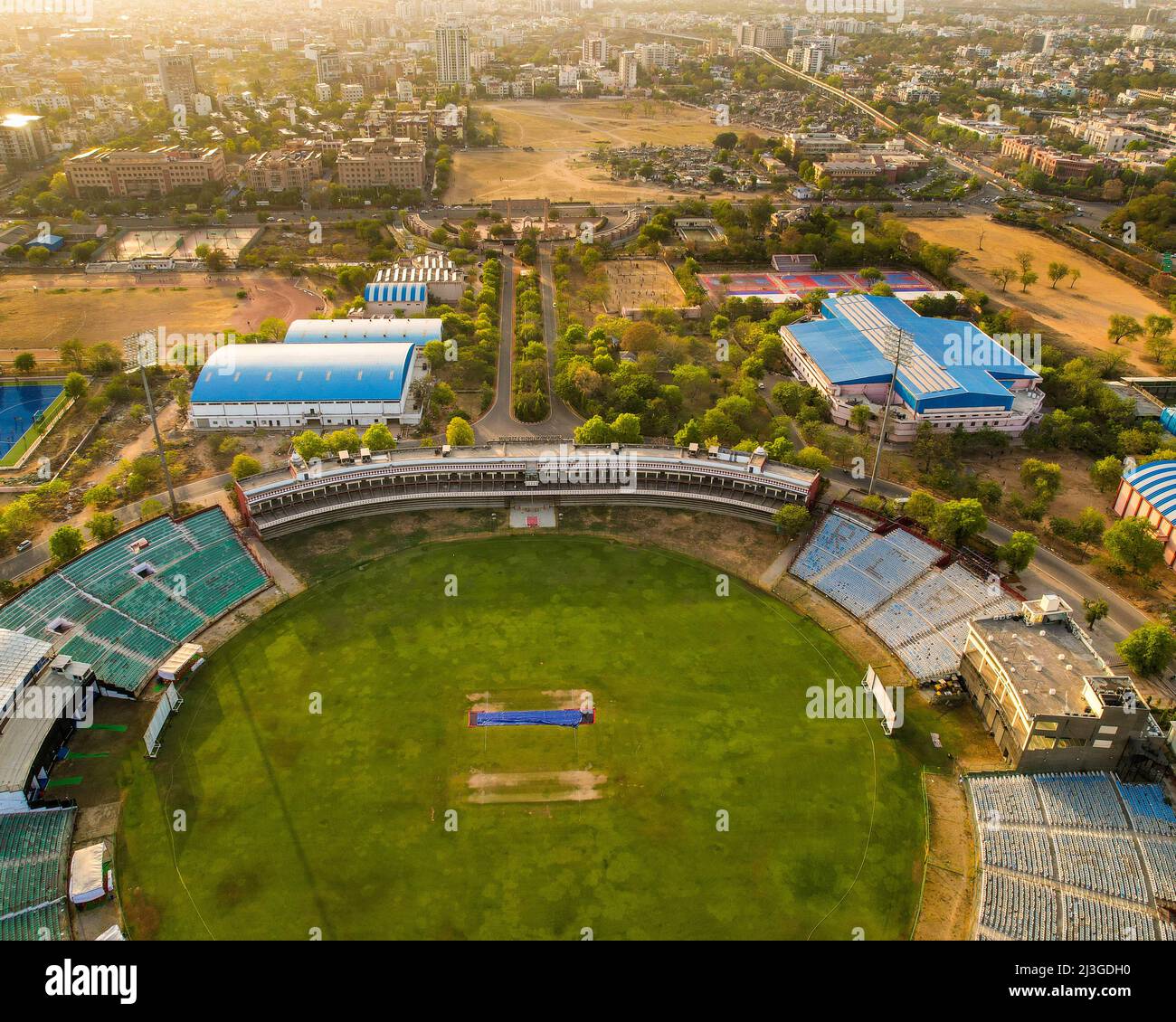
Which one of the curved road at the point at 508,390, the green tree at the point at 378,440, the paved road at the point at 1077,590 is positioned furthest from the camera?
the curved road at the point at 508,390

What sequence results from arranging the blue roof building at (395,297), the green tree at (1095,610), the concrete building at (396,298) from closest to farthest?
the green tree at (1095,610)
the concrete building at (396,298)
the blue roof building at (395,297)

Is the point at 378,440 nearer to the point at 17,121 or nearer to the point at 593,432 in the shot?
the point at 593,432

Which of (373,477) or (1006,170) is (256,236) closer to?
(373,477)

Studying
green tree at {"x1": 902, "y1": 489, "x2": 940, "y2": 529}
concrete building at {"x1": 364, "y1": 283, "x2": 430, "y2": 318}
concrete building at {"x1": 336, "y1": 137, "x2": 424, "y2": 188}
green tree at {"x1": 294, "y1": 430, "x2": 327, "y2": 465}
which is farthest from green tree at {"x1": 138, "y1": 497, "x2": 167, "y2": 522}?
concrete building at {"x1": 336, "y1": 137, "x2": 424, "y2": 188}

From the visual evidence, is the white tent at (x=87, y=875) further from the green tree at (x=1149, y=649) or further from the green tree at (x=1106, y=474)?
the green tree at (x=1106, y=474)

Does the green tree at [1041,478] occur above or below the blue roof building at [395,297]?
below

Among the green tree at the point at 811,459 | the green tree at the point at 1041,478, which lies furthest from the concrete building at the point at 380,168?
the green tree at the point at 1041,478

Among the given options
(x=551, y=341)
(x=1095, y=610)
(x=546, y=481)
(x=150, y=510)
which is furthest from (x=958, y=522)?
(x=150, y=510)

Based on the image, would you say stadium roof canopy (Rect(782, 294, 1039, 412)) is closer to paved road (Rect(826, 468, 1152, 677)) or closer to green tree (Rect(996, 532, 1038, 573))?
paved road (Rect(826, 468, 1152, 677))
